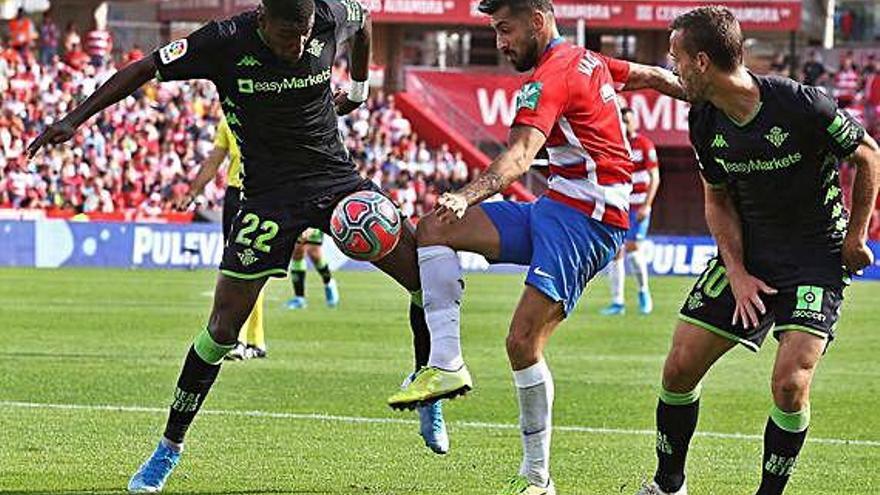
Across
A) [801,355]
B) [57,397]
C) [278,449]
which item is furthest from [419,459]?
[57,397]

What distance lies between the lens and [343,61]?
43.3 meters

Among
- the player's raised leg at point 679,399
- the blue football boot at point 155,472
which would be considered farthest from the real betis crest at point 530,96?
the blue football boot at point 155,472

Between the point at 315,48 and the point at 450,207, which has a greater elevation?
the point at 315,48

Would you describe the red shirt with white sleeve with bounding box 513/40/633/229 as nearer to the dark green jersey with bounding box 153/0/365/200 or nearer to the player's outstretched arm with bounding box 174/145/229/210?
the dark green jersey with bounding box 153/0/365/200

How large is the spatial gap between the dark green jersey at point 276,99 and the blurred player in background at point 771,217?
2.14m

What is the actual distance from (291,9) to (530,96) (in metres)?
1.37

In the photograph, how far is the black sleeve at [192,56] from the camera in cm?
909

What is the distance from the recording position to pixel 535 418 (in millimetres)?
8648

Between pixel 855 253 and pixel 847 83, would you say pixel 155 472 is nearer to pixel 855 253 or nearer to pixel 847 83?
pixel 855 253

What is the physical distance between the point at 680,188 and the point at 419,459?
→ 4009 centimetres

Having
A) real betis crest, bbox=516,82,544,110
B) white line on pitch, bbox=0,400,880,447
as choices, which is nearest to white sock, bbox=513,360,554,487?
real betis crest, bbox=516,82,544,110

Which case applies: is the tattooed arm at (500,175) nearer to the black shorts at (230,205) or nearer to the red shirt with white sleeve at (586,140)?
the red shirt with white sleeve at (586,140)

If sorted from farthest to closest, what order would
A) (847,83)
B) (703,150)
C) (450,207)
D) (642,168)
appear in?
(847,83) < (642,168) < (703,150) < (450,207)

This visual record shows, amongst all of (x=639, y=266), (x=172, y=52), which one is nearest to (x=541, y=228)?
(x=172, y=52)
